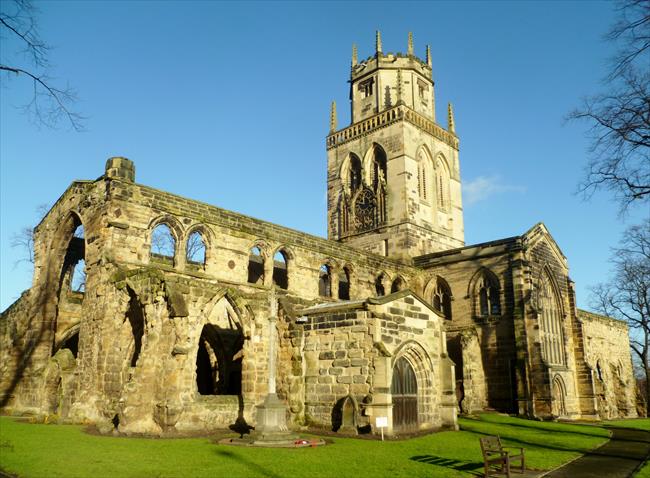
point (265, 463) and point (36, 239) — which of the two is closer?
point (265, 463)

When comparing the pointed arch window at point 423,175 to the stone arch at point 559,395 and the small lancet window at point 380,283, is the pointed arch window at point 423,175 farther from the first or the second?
the stone arch at point 559,395

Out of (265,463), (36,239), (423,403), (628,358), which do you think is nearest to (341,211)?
(36,239)

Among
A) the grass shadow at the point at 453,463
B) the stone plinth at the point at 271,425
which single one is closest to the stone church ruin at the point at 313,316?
the stone plinth at the point at 271,425

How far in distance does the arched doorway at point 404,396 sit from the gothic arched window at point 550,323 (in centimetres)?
1283

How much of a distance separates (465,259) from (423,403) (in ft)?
47.6

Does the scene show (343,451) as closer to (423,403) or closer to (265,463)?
(265,463)

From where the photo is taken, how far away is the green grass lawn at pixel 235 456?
1008 cm

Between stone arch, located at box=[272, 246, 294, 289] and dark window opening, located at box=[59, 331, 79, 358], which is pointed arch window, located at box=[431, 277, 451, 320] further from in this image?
dark window opening, located at box=[59, 331, 79, 358]

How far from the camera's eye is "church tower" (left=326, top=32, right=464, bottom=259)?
38.0 m

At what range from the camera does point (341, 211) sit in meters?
41.5

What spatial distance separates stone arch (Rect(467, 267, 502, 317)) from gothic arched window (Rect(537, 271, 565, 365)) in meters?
2.26

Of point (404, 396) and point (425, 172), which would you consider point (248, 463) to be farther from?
point (425, 172)

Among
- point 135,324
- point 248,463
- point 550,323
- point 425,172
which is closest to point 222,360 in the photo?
point 135,324

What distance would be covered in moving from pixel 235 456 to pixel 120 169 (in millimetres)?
12516
